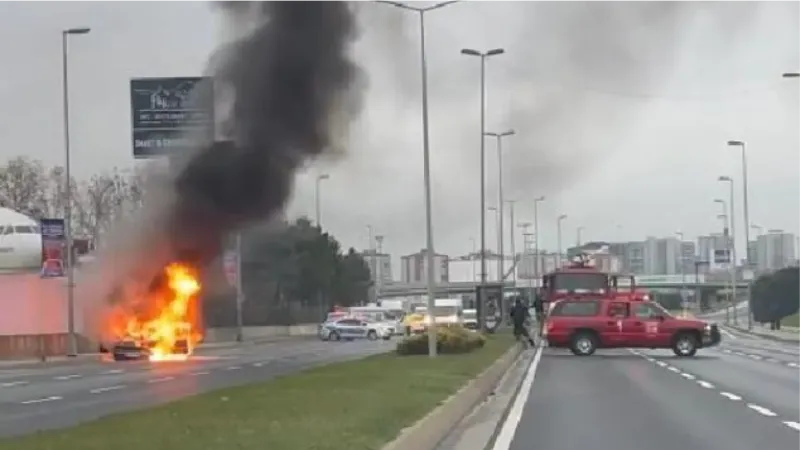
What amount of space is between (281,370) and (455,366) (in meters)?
6.10

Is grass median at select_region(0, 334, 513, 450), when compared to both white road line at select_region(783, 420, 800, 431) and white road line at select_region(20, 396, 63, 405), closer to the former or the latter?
white road line at select_region(20, 396, 63, 405)

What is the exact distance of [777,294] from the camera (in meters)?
106

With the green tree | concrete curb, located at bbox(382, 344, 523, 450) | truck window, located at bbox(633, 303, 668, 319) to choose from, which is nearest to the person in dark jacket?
truck window, located at bbox(633, 303, 668, 319)

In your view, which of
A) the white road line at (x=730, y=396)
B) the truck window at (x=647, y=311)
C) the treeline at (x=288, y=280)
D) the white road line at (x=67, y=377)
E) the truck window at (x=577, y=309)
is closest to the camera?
the white road line at (x=730, y=396)

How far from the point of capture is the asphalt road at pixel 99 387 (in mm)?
21516

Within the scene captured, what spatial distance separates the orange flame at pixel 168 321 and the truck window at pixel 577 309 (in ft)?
→ 47.7

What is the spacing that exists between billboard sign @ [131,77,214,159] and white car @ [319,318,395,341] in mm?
35146

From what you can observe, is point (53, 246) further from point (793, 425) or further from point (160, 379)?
point (793, 425)

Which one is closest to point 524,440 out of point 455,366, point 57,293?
point 455,366

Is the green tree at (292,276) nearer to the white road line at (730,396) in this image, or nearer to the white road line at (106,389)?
the white road line at (106,389)

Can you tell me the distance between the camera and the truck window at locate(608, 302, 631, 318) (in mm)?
45750

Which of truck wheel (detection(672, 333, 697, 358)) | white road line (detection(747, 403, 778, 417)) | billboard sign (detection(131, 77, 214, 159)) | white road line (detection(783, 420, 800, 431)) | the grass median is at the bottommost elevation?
truck wheel (detection(672, 333, 697, 358))

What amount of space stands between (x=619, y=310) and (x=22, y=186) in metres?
51.5

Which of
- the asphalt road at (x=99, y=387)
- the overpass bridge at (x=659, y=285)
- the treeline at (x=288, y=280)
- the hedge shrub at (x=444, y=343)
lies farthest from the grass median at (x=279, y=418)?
the overpass bridge at (x=659, y=285)
